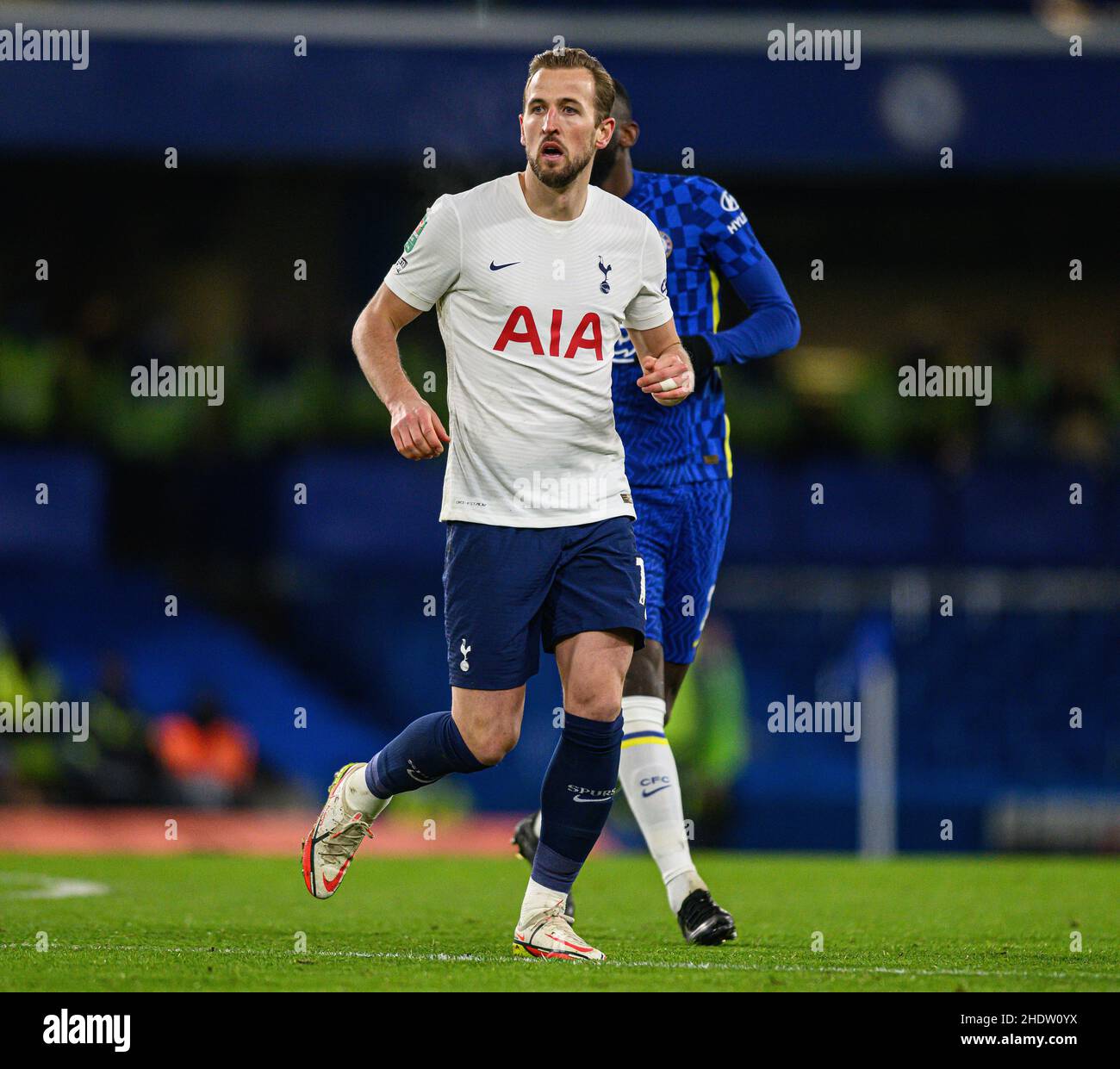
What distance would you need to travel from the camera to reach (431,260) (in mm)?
4781

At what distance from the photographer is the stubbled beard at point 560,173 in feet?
15.5

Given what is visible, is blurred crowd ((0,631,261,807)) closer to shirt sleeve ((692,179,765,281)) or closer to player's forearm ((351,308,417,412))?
shirt sleeve ((692,179,765,281))

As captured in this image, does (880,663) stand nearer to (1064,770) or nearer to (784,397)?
(1064,770)

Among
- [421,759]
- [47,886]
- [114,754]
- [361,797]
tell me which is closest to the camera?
[421,759]

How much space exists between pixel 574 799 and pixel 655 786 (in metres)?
0.63

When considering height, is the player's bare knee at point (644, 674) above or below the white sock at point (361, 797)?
above

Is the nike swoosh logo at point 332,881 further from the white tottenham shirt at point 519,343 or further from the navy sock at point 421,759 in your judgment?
the white tottenham shirt at point 519,343

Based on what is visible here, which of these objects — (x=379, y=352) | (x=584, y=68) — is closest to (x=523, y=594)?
(x=379, y=352)

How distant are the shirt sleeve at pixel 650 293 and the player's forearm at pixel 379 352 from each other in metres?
0.62

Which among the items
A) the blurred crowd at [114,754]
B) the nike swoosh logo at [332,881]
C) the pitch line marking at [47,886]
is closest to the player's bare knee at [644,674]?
the nike swoosh logo at [332,881]

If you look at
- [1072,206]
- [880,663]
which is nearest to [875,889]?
[880,663]

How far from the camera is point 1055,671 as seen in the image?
44.2 ft

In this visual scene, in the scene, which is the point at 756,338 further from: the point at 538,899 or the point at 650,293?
the point at 538,899
